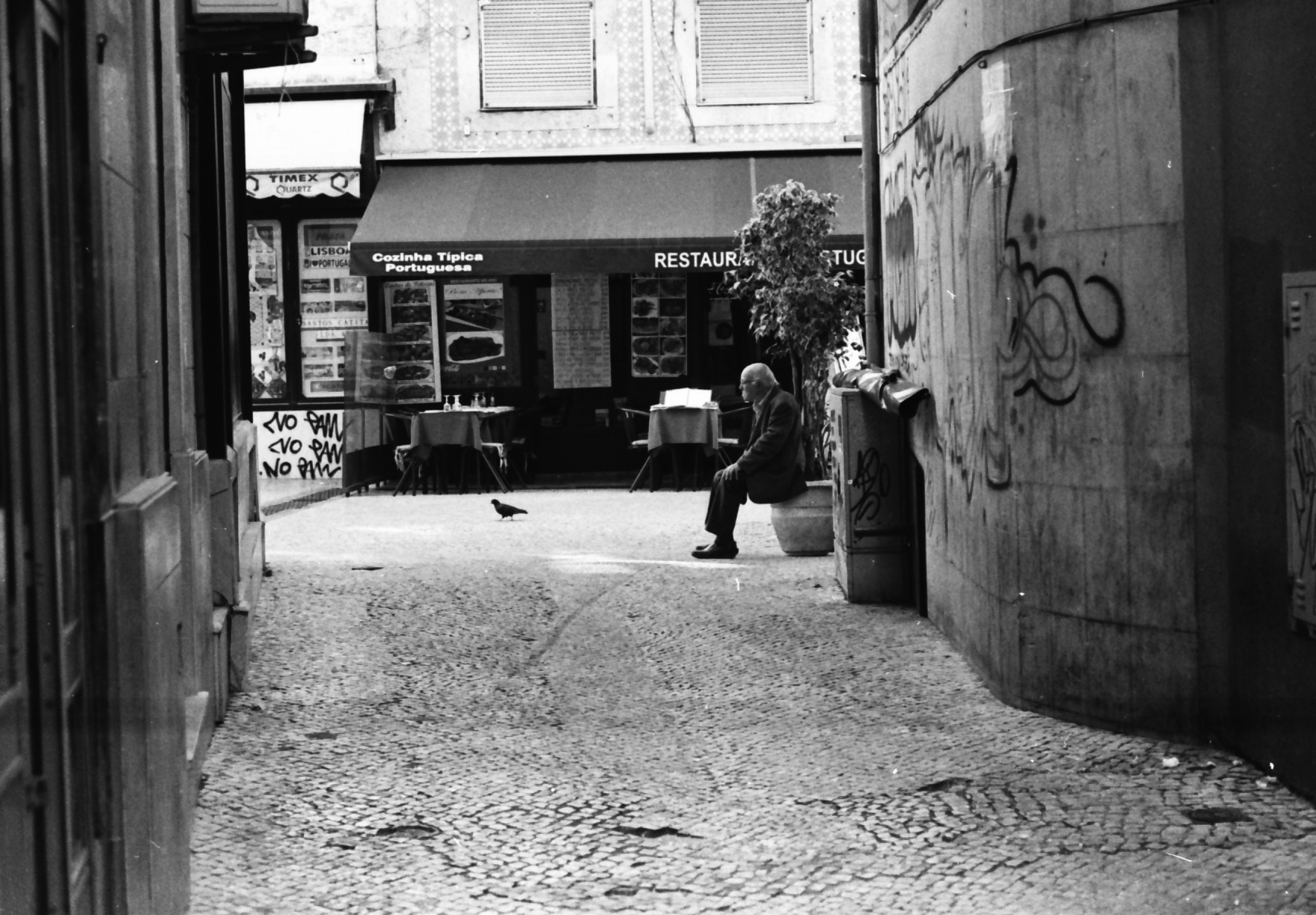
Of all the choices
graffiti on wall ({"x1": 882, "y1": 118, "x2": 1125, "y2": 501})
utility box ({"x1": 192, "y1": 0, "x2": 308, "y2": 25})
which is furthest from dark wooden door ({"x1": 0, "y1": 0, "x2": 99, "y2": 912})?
graffiti on wall ({"x1": 882, "y1": 118, "x2": 1125, "y2": 501})

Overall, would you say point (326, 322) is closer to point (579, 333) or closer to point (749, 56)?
point (579, 333)

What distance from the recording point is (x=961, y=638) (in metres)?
9.01

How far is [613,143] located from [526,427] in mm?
3503

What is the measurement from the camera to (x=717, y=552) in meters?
13.3

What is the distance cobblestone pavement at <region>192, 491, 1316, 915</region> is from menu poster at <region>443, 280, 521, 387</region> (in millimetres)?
10267

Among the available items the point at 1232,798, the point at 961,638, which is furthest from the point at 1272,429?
the point at 961,638

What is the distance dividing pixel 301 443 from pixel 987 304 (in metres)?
14.3

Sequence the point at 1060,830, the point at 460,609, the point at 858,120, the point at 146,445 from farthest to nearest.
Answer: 1. the point at 858,120
2. the point at 460,609
3. the point at 1060,830
4. the point at 146,445

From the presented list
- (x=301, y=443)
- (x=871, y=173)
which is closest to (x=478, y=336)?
(x=301, y=443)

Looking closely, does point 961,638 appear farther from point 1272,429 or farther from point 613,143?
point 613,143

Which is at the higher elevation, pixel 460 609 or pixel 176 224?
pixel 176 224

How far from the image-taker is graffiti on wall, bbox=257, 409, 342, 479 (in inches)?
826

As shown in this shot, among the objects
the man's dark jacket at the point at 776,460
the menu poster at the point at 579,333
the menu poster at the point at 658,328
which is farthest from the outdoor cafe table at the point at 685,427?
the man's dark jacket at the point at 776,460

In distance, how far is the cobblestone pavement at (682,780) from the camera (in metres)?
5.43
